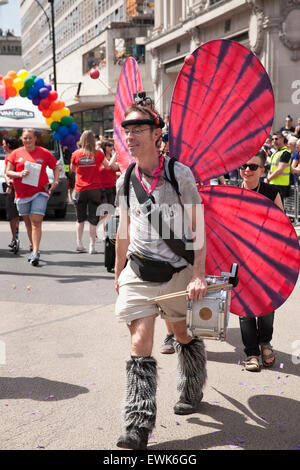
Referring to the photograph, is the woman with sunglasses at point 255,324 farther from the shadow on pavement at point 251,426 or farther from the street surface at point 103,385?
the shadow on pavement at point 251,426

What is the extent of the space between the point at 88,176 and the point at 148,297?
6.69 m

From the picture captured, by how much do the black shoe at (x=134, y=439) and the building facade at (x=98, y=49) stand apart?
107ft

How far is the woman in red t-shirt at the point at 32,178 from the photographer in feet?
28.8

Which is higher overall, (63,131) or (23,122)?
(23,122)

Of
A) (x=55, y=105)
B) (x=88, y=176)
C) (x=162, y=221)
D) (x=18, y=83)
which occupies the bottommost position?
(x=162, y=221)

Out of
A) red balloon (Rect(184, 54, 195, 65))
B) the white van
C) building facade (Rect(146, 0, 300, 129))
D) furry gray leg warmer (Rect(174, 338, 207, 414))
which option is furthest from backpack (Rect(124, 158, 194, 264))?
building facade (Rect(146, 0, 300, 129))

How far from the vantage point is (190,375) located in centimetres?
376

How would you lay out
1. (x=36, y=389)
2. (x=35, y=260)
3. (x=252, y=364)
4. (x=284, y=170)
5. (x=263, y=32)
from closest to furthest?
1. (x=36, y=389)
2. (x=252, y=364)
3. (x=35, y=260)
4. (x=284, y=170)
5. (x=263, y=32)

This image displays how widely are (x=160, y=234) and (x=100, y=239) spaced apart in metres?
7.83

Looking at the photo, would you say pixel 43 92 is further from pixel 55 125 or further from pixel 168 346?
pixel 168 346

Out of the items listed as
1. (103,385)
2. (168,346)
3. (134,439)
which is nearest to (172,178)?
(134,439)

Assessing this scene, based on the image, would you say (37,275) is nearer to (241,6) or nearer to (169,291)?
(169,291)

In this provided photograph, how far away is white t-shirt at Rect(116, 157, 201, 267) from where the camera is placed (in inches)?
132

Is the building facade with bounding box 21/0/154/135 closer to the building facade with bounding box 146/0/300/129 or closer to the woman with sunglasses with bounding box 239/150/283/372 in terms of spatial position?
the building facade with bounding box 146/0/300/129
